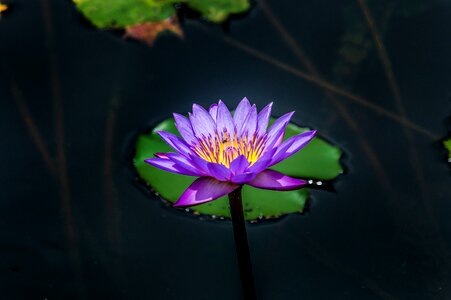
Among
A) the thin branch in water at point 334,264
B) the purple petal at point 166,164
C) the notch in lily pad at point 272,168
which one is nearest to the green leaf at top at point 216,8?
the notch in lily pad at point 272,168

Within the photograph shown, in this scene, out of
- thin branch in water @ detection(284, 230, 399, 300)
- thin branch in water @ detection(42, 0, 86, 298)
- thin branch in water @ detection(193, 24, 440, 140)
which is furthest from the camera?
thin branch in water @ detection(193, 24, 440, 140)

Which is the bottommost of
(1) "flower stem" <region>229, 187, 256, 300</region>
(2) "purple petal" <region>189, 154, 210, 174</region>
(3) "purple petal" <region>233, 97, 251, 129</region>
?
(1) "flower stem" <region>229, 187, 256, 300</region>

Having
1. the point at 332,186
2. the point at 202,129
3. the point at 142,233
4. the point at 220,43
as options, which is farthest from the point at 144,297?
the point at 220,43

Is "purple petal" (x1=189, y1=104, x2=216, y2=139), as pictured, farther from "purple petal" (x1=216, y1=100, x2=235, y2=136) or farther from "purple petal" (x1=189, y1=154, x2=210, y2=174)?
"purple petal" (x1=189, y1=154, x2=210, y2=174)

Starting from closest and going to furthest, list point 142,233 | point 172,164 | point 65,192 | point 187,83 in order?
point 172,164 → point 142,233 → point 65,192 → point 187,83

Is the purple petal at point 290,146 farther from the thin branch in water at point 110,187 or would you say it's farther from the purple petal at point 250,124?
the thin branch in water at point 110,187

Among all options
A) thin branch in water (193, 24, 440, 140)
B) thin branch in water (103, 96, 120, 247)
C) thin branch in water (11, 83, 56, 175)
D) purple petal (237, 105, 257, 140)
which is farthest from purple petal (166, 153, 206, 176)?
thin branch in water (193, 24, 440, 140)

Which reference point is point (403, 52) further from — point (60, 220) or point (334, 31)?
point (60, 220)
